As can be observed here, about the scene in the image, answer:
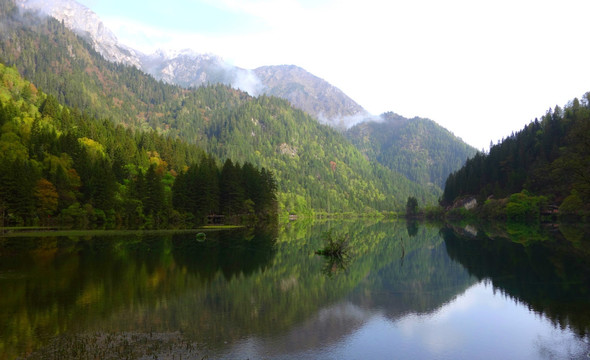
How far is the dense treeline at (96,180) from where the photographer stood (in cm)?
8488

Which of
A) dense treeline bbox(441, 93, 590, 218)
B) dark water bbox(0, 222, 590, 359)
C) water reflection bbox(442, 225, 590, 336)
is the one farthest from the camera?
dense treeline bbox(441, 93, 590, 218)

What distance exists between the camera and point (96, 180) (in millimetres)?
94938

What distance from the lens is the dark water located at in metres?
17.1

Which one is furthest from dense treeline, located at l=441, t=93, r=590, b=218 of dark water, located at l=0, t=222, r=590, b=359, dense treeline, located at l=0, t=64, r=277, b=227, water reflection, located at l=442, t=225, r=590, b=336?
dense treeline, located at l=0, t=64, r=277, b=227

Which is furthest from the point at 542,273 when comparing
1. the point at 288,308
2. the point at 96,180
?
the point at 96,180

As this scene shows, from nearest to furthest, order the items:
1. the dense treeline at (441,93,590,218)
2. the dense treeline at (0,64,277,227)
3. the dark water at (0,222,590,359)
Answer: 1. the dark water at (0,222,590,359)
2. the dense treeline at (0,64,277,227)
3. the dense treeline at (441,93,590,218)

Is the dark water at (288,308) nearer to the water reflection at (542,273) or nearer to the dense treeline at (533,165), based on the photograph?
the water reflection at (542,273)

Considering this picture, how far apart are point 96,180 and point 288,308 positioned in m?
85.4

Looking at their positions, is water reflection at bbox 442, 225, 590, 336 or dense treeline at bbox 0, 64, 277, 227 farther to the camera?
dense treeline at bbox 0, 64, 277, 227

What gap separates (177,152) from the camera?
516ft

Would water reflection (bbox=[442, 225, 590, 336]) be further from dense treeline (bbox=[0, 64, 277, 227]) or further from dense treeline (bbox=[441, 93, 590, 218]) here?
dense treeline (bbox=[0, 64, 277, 227])

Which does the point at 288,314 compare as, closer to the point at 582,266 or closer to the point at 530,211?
the point at 582,266

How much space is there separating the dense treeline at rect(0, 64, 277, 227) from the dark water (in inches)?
1852

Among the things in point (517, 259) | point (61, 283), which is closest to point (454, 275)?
point (517, 259)
